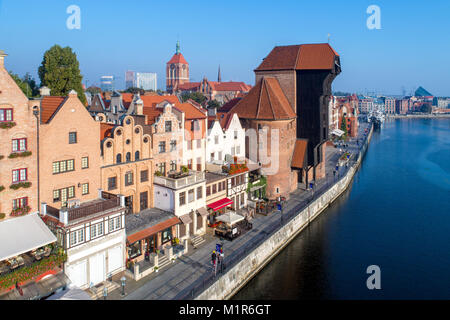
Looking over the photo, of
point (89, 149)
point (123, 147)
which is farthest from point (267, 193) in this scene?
point (89, 149)

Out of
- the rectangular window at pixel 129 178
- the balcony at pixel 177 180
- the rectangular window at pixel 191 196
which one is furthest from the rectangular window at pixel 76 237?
the rectangular window at pixel 191 196

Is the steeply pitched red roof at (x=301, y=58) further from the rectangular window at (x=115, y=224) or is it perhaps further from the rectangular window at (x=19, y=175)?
the rectangular window at (x=19, y=175)

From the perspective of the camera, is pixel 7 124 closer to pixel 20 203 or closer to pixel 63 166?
pixel 63 166

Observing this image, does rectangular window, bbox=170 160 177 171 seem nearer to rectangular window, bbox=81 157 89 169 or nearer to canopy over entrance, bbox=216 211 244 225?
canopy over entrance, bbox=216 211 244 225

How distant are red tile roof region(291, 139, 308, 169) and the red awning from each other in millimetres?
17053

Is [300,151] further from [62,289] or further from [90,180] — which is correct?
[62,289]

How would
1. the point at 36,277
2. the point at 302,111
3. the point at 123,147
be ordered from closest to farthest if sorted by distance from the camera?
1. the point at 36,277
2. the point at 123,147
3. the point at 302,111

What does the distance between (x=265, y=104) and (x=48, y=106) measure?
3113 centimetres

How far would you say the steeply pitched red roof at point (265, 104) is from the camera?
52344 mm

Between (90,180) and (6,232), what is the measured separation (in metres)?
8.08

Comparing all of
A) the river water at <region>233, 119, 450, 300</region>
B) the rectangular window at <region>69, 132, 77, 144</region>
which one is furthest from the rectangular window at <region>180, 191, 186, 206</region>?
the rectangular window at <region>69, 132, 77, 144</region>

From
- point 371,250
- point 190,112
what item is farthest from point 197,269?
point 371,250
